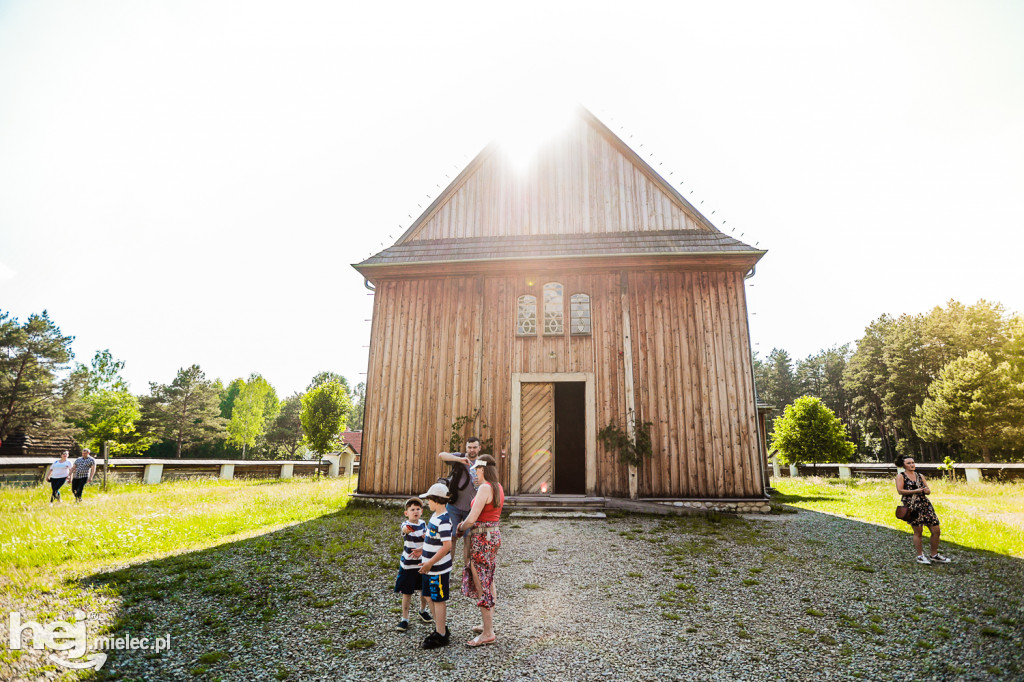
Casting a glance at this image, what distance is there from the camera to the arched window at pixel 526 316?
12.1 meters

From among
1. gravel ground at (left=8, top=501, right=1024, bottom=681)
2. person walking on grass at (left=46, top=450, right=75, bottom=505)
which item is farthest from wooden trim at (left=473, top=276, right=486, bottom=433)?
person walking on grass at (left=46, top=450, right=75, bottom=505)

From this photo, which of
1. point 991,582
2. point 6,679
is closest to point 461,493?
point 6,679

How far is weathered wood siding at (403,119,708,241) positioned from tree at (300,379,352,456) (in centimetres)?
1758

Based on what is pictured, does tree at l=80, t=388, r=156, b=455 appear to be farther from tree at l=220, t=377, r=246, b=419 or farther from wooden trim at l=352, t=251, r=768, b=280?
wooden trim at l=352, t=251, r=768, b=280

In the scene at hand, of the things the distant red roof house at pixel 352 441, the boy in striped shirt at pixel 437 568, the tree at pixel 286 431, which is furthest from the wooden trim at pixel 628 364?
the tree at pixel 286 431

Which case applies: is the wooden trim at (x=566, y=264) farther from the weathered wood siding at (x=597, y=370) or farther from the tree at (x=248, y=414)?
the tree at (x=248, y=414)

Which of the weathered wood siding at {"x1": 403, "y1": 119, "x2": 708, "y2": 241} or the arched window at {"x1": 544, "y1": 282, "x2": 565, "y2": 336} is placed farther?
the weathered wood siding at {"x1": 403, "y1": 119, "x2": 708, "y2": 241}

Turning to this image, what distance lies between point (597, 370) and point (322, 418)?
68.9 feet

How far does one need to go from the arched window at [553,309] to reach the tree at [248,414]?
195 ft

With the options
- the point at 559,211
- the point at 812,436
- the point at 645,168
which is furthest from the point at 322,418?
the point at 812,436

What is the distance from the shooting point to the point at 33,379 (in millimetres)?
35156

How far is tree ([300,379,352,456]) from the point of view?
2691 centimetres

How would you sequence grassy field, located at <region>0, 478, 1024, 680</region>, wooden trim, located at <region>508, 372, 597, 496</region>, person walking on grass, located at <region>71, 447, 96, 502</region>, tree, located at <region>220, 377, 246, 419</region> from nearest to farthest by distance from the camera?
grassy field, located at <region>0, 478, 1024, 680</region>
wooden trim, located at <region>508, 372, 597, 496</region>
person walking on grass, located at <region>71, 447, 96, 502</region>
tree, located at <region>220, 377, 246, 419</region>

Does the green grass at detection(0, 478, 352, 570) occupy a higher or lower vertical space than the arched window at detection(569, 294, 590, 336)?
lower
